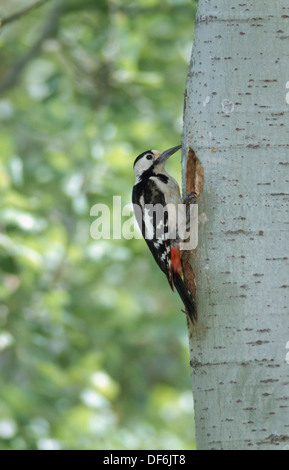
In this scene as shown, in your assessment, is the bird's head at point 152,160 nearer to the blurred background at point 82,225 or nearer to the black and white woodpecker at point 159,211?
the black and white woodpecker at point 159,211

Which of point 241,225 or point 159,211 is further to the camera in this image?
point 159,211

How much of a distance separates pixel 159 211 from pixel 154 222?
0.21 ft

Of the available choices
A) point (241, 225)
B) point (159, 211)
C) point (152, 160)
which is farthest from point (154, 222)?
point (241, 225)

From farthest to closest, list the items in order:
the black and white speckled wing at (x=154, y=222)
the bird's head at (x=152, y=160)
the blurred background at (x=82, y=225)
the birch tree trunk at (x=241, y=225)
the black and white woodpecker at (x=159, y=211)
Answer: the blurred background at (x=82, y=225)
the bird's head at (x=152, y=160)
the black and white speckled wing at (x=154, y=222)
the black and white woodpecker at (x=159, y=211)
the birch tree trunk at (x=241, y=225)

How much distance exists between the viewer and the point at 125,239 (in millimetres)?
5477

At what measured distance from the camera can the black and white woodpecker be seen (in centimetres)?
312

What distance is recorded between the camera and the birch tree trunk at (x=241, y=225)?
81.4 inches

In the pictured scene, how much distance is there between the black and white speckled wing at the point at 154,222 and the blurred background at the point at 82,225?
3.01 feet

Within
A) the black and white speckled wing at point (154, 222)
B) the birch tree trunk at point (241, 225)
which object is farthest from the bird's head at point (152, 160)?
the birch tree trunk at point (241, 225)

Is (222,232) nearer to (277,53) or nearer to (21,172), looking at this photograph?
(277,53)

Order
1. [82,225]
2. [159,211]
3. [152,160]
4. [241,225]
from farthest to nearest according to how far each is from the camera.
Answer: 1. [82,225]
2. [152,160]
3. [159,211]
4. [241,225]

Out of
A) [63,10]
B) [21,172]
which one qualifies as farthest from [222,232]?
[63,10]

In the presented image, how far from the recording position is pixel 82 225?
5.86m

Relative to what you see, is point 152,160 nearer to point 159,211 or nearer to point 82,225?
point 159,211
